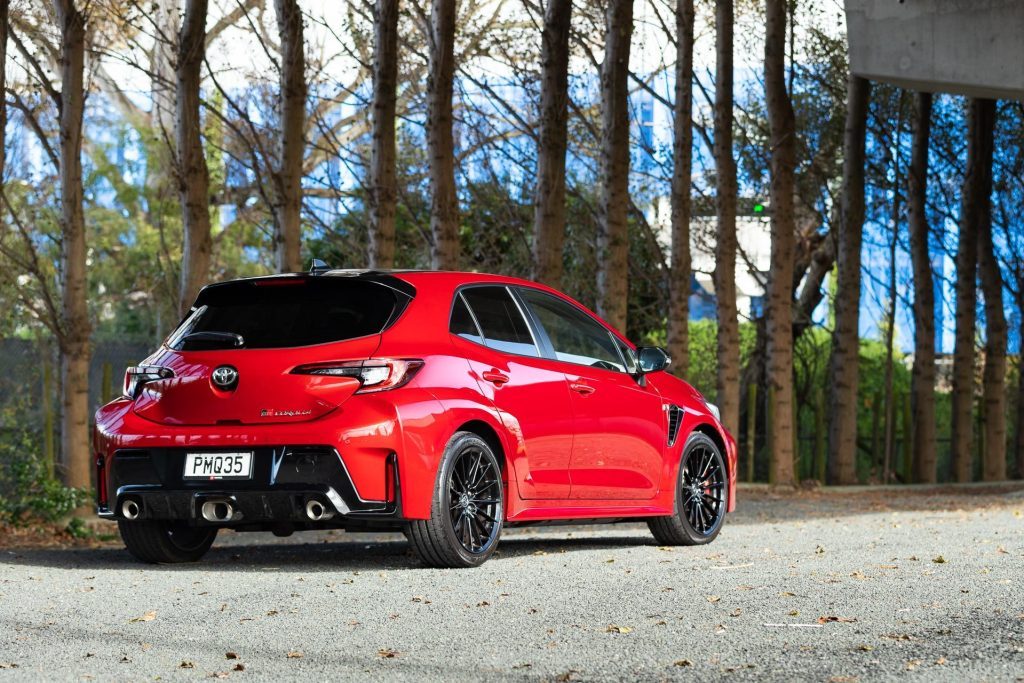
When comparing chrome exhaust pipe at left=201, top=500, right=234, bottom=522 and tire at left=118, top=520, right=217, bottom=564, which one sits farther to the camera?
tire at left=118, top=520, right=217, bottom=564

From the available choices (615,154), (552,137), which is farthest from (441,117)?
(615,154)

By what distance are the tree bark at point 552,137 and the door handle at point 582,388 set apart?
23.8 ft

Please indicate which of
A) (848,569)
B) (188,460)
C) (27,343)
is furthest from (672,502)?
(27,343)

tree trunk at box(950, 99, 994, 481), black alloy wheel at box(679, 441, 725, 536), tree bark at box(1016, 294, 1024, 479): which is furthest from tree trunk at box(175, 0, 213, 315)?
tree bark at box(1016, 294, 1024, 479)

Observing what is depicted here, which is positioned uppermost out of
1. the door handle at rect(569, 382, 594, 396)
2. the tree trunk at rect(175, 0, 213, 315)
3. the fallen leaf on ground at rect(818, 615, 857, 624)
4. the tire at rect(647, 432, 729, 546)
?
the tree trunk at rect(175, 0, 213, 315)

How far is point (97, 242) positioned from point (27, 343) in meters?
25.0

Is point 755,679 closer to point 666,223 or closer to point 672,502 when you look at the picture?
point 672,502

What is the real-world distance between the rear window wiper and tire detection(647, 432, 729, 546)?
10.7 ft

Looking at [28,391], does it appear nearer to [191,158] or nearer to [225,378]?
[191,158]

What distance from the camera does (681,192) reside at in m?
20.1

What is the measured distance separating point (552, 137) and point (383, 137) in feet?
6.51

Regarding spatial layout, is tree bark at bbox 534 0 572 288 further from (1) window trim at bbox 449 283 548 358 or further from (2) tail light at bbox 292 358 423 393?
(2) tail light at bbox 292 358 423 393

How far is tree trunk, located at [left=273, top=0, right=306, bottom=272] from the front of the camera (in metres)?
14.9

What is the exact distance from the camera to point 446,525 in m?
8.20
